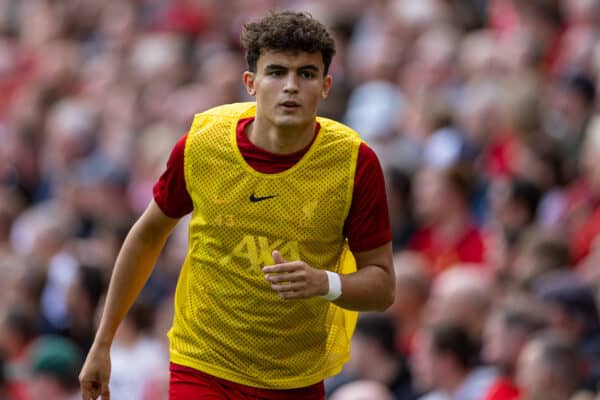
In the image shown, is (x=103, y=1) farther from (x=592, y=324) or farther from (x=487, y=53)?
(x=592, y=324)

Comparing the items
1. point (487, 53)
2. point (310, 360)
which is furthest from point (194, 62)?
point (310, 360)

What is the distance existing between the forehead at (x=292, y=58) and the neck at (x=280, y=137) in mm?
232

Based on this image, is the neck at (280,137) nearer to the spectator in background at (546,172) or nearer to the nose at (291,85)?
the nose at (291,85)

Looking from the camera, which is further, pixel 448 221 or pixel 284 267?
pixel 448 221

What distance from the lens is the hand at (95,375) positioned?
17.8 ft

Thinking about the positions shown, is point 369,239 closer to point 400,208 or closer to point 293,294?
point 293,294

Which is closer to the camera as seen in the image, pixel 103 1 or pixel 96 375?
pixel 96 375

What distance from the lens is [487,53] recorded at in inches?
414

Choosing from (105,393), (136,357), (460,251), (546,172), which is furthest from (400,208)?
(105,393)

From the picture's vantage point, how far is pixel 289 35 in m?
5.21

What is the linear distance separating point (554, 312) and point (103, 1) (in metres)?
8.87

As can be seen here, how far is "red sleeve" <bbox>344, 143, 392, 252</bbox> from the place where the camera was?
17.5ft

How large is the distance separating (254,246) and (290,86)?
23.3 inches

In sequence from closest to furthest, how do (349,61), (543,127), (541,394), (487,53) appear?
1. (541,394)
2. (543,127)
3. (487,53)
4. (349,61)
